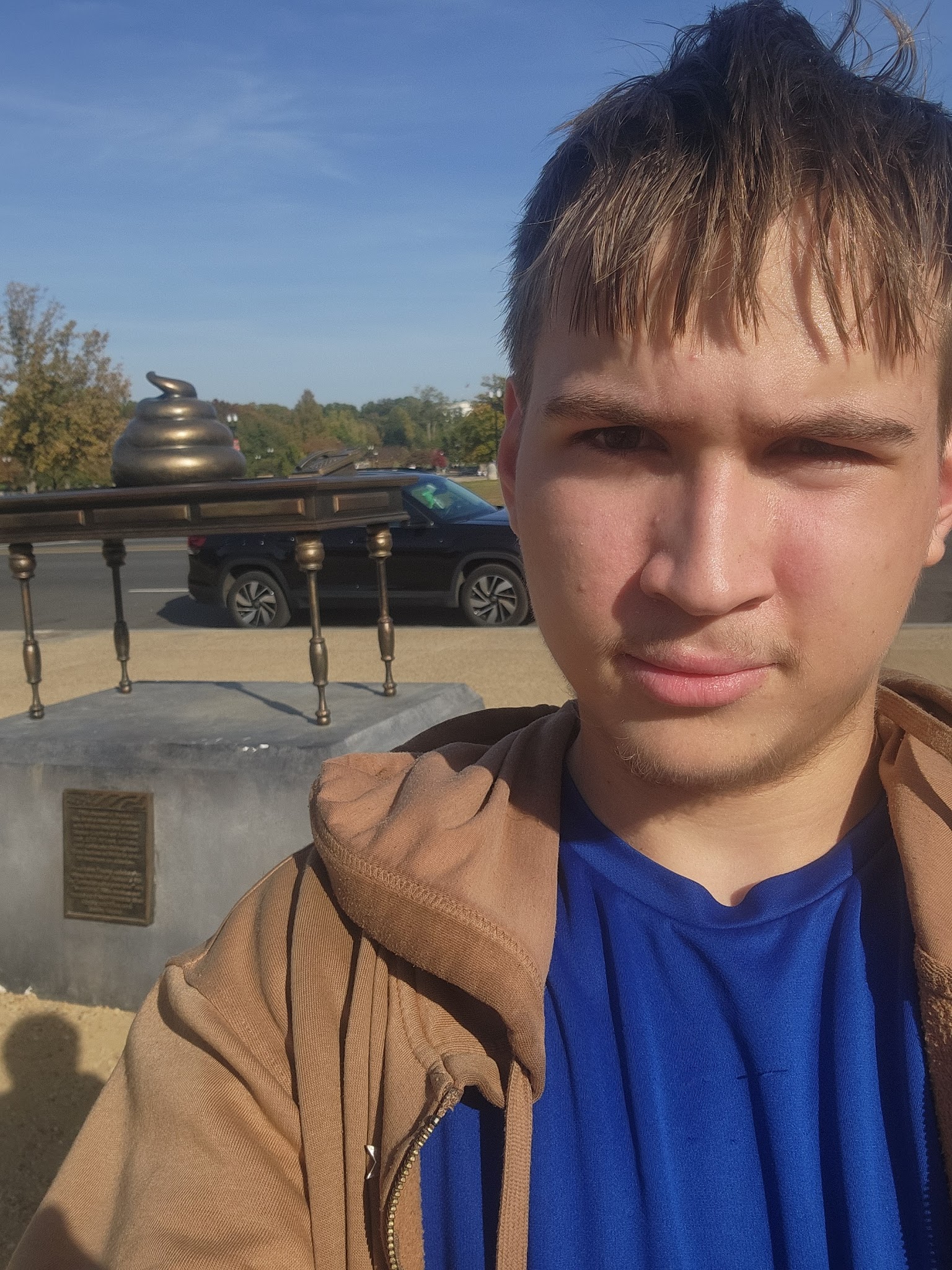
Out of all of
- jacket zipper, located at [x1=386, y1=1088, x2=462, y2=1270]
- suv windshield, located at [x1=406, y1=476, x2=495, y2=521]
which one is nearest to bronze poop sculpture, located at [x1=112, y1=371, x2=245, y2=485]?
jacket zipper, located at [x1=386, y1=1088, x2=462, y2=1270]

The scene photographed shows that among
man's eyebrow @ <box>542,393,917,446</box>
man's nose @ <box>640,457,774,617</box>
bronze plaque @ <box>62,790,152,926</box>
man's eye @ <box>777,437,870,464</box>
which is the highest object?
man's eyebrow @ <box>542,393,917,446</box>

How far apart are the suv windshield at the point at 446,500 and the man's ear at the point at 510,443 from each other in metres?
8.96

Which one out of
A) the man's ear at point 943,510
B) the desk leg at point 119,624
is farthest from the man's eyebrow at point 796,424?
the desk leg at point 119,624

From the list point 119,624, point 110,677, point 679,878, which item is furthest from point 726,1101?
point 110,677

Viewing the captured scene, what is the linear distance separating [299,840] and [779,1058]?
2365 mm

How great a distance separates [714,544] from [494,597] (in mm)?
9246

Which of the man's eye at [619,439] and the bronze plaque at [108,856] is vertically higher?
the man's eye at [619,439]

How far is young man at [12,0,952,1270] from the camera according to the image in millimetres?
984

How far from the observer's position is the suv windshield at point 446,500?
10.4 metres

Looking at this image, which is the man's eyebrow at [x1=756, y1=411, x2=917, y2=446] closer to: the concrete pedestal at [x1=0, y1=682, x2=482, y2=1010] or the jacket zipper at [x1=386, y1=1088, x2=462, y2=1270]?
the jacket zipper at [x1=386, y1=1088, x2=462, y2=1270]

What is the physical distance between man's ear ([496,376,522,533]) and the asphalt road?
8350 mm

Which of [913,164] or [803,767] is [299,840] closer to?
[803,767]

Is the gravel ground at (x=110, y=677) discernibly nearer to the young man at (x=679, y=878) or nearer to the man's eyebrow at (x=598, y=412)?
the young man at (x=679, y=878)

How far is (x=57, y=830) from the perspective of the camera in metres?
3.47
